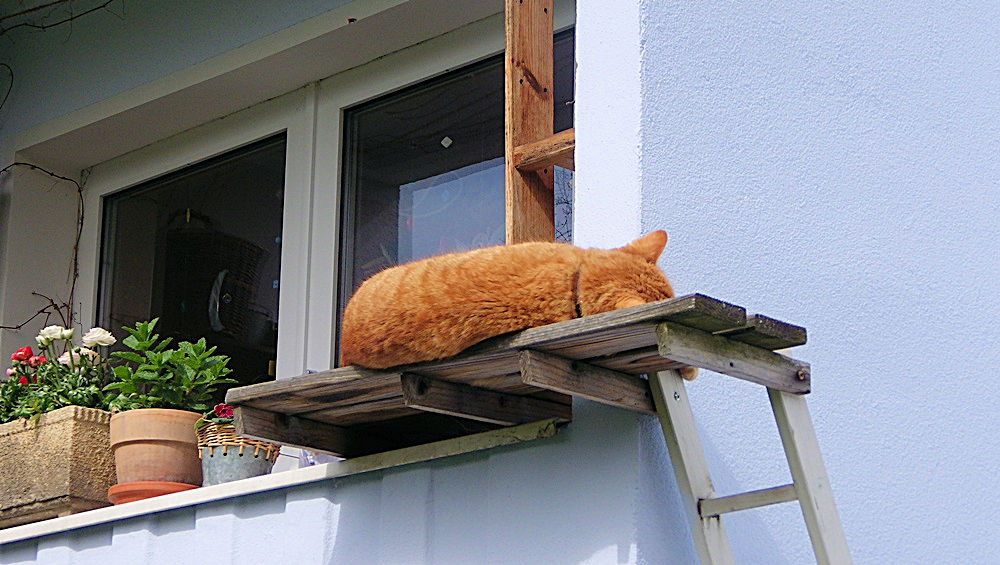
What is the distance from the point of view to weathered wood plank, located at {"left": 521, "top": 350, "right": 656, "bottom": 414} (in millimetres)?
1481

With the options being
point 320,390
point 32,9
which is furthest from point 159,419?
point 32,9

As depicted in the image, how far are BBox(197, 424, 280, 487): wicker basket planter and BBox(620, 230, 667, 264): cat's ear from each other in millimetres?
893

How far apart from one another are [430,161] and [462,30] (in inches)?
11.4

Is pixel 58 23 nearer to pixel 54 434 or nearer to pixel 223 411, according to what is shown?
pixel 54 434

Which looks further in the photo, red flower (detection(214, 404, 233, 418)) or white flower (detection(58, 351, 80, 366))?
white flower (detection(58, 351, 80, 366))

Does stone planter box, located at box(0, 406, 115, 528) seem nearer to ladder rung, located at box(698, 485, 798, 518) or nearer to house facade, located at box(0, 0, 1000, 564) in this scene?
house facade, located at box(0, 0, 1000, 564)

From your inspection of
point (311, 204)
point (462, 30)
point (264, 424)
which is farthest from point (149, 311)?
point (264, 424)

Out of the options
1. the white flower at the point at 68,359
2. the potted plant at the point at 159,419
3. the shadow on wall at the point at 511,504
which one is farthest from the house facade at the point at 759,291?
the white flower at the point at 68,359

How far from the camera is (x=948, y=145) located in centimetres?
221

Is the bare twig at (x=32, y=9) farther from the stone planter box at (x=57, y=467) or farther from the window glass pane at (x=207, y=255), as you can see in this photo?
the stone planter box at (x=57, y=467)

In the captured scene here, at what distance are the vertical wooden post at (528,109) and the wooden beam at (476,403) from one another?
0.28 meters

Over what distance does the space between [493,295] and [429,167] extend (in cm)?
139

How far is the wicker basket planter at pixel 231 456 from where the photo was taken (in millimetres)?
2217

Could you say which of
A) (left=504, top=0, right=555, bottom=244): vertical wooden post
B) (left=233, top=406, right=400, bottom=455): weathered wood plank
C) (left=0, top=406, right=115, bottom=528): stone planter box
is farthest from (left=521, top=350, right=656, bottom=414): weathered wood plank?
(left=0, top=406, right=115, bottom=528): stone planter box
